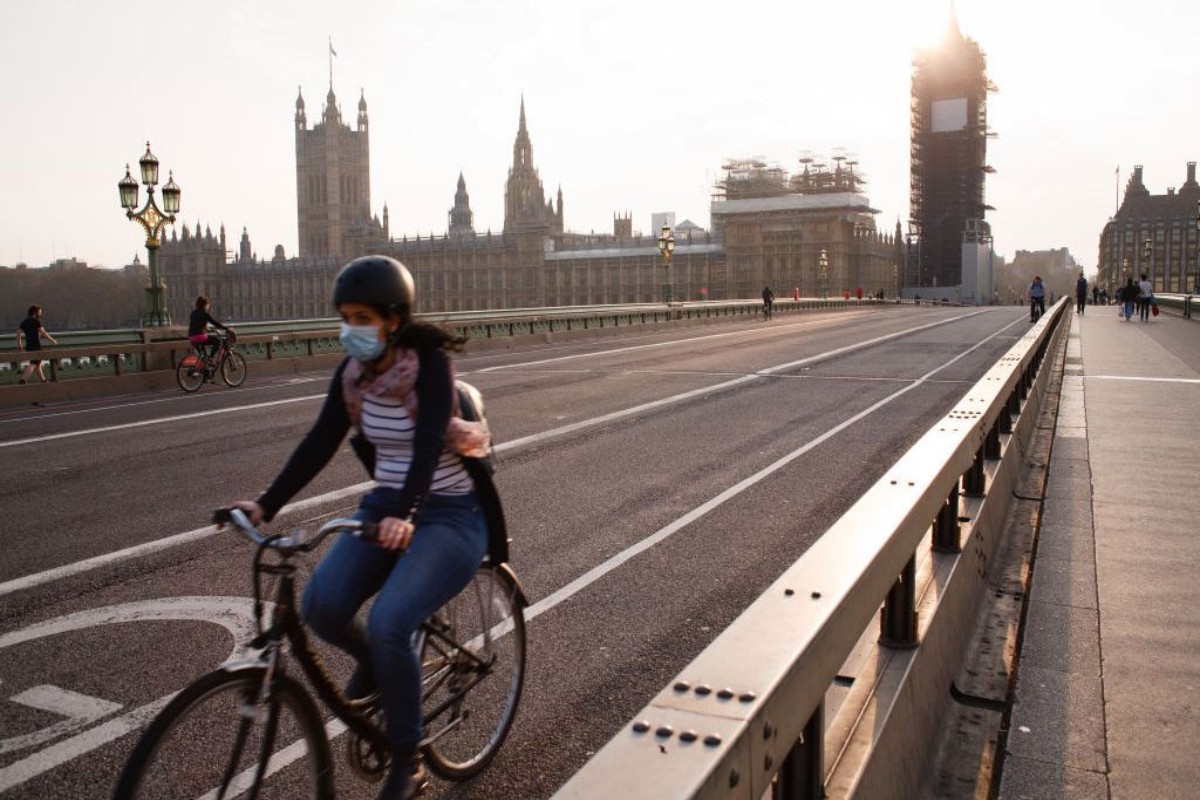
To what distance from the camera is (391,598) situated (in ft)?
10.3

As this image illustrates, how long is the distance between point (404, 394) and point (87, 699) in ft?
7.58

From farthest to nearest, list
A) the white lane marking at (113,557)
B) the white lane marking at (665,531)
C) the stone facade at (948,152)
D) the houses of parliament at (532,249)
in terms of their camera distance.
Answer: the houses of parliament at (532,249) → the stone facade at (948,152) → the white lane marking at (113,557) → the white lane marking at (665,531)

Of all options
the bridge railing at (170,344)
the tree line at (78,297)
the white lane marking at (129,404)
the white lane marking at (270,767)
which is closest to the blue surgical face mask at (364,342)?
the white lane marking at (270,767)

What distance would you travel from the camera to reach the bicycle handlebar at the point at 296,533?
290 cm

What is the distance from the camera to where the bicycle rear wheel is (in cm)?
362

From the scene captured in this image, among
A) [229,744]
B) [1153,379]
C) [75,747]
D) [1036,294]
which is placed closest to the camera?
[229,744]

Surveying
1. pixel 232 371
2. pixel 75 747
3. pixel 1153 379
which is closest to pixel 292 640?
pixel 75 747

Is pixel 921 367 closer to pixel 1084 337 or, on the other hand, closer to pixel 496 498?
pixel 1084 337

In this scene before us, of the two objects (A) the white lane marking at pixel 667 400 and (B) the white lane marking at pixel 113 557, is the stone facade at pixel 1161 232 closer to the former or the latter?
(A) the white lane marking at pixel 667 400

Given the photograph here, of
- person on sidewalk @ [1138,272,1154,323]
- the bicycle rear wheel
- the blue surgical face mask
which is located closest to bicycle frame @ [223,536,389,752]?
the bicycle rear wheel

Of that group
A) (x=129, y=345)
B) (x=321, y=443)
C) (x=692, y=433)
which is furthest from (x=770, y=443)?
(x=129, y=345)

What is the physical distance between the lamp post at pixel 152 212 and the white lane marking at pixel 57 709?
20.3 meters

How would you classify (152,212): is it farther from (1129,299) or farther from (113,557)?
(1129,299)

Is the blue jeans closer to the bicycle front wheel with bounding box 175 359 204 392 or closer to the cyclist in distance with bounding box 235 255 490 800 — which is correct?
the cyclist in distance with bounding box 235 255 490 800
